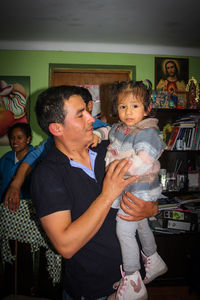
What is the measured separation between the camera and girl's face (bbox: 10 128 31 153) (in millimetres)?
2846

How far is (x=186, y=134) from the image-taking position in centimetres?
284

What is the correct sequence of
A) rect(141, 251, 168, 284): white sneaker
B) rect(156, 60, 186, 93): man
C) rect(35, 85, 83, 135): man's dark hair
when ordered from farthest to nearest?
rect(156, 60, 186, 93): man
rect(141, 251, 168, 284): white sneaker
rect(35, 85, 83, 135): man's dark hair

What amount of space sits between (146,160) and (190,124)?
1.99 metres

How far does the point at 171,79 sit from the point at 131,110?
2641 mm

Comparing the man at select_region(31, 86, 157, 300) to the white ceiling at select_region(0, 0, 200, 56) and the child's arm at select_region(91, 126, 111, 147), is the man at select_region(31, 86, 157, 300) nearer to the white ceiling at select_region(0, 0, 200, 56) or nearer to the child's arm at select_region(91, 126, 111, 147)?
the child's arm at select_region(91, 126, 111, 147)

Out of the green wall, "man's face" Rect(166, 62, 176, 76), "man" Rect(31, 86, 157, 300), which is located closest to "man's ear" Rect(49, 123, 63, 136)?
"man" Rect(31, 86, 157, 300)

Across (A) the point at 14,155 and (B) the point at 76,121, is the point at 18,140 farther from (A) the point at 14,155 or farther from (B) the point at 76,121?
(B) the point at 76,121

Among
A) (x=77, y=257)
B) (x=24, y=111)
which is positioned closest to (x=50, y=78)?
(x=24, y=111)

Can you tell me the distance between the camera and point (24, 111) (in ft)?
11.1

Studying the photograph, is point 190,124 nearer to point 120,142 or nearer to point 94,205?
point 120,142

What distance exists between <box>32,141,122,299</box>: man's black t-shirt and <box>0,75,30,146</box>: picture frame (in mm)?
2559

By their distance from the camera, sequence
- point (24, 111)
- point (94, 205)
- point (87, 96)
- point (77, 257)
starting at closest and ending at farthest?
point (94, 205)
point (77, 257)
point (87, 96)
point (24, 111)

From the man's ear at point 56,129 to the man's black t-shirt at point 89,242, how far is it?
10 cm

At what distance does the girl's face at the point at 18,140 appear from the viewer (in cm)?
285
